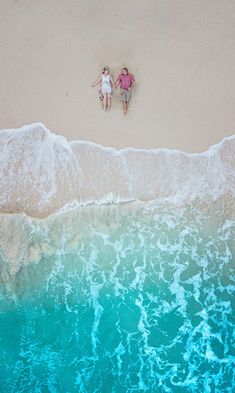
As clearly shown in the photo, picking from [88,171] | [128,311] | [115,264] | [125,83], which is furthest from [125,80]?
[128,311]

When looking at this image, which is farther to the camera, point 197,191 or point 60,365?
point 197,191

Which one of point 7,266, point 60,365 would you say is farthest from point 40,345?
point 7,266

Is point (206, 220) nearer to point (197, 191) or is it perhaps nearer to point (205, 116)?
point (197, 191)

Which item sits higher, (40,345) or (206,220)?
(206,220)

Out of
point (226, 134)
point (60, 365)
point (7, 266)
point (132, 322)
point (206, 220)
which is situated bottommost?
point (60, 365)

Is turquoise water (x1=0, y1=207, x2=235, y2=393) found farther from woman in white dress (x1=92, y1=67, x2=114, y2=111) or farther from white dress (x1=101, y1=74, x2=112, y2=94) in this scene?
white dress (x1=101, y1=74, x2=112, y2=94)

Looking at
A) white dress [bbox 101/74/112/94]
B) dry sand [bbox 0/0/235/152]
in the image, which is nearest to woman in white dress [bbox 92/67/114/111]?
white dress [bbox 101/74/112/94]
